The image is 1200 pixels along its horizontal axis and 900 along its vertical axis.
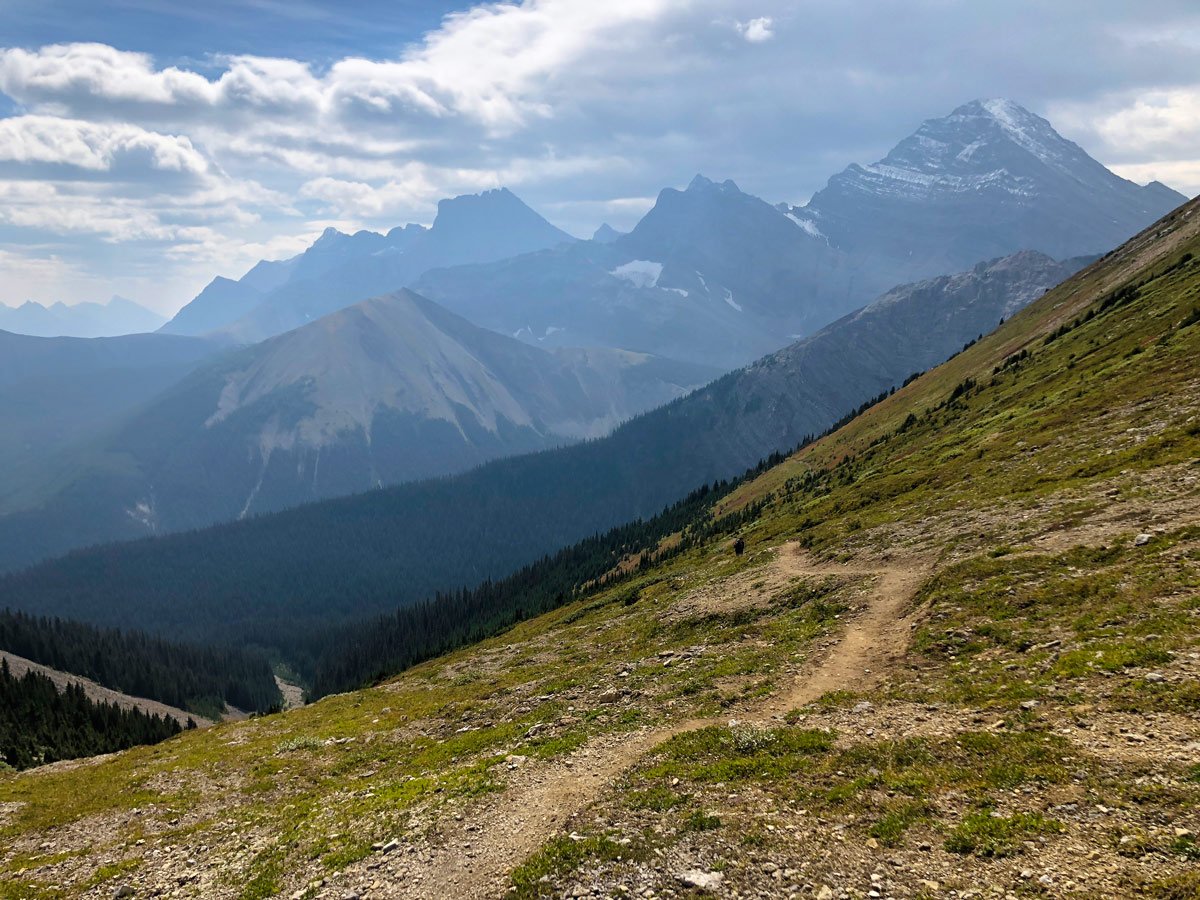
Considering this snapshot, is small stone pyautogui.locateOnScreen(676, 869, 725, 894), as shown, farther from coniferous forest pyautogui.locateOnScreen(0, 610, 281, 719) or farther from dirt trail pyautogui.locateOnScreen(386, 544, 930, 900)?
coniferous forest pyautogui.locateOnScreen(0, 610, 281, 719)

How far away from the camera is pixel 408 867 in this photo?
19.7 m

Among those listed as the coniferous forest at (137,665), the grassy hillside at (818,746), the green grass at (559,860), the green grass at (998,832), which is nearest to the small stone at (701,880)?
the grassy hillside at (818,746)

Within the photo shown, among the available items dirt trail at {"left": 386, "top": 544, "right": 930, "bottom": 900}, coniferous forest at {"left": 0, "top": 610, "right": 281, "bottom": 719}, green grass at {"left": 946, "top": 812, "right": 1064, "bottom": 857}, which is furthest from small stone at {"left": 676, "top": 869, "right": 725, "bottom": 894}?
coniferous forest at {"left": 0, "top": 610, "right": 281, "bottom": 719}

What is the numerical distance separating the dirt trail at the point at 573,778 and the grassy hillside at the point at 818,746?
143 mm

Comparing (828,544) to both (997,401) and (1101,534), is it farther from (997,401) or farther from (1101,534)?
(997,401)

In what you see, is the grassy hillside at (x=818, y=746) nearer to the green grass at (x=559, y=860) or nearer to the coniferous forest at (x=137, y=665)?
the green grass at (x=559, y=860)

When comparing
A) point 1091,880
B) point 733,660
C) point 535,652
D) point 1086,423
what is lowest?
point 535,652

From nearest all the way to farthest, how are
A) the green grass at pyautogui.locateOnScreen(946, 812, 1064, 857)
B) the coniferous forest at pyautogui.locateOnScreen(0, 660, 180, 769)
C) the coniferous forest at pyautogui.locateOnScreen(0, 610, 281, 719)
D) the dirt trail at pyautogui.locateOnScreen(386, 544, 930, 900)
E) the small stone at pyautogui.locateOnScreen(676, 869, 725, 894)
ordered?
the green grass at pyautogui.locateOnScreen(946, 812, 1064, 857), the small stone at pyautogui.locateOnScreen(676, 869, 725, 894), the dirt trail at pyautogui.locateOnScreen(386, 544, 930, 900), the coniferous forest at pyautogui.locateOnScreen(0, 660, 180, 769), the coniferous forest at pyautogui.locateOnScreen(0, 610, 281, 719)

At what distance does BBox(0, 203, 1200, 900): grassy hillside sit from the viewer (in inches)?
595

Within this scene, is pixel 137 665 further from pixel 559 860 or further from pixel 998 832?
pixel 998 832

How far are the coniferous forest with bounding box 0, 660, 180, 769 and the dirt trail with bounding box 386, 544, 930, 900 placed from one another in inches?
2394

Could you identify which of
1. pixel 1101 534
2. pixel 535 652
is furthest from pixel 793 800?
pixel 535 652

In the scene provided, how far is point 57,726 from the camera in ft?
243

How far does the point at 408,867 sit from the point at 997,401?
276ft
